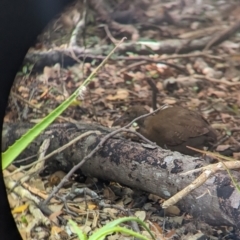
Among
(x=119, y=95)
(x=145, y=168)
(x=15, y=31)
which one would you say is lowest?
(x=145, y=168)

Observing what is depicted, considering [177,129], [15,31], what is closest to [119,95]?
[177,129]

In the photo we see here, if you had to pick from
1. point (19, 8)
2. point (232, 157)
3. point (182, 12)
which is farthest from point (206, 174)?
point (19, 8)

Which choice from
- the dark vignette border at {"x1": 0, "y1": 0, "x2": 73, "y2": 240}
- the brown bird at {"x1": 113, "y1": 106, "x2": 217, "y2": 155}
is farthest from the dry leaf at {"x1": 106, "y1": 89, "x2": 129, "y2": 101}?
the dark vignette border at {"x1": 0, "y1": 0, "x2": 73, "y2": 240}

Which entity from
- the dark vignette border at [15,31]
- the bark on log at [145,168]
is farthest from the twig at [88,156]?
the dark vignette border at [15,31]

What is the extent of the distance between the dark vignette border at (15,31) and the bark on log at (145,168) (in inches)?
5.5

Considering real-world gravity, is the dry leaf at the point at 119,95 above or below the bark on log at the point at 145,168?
above

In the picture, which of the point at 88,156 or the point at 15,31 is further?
the point at 15,31

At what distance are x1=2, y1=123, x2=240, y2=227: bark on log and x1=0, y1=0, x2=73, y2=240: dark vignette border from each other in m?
0.14

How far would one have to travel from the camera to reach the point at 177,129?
3.09ft

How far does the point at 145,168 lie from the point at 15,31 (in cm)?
50

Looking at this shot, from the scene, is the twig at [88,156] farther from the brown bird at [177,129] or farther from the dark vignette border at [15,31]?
the dark vignette border at [15,31]

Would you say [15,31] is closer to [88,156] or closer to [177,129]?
[88,156]

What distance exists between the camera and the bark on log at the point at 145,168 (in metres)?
0.90

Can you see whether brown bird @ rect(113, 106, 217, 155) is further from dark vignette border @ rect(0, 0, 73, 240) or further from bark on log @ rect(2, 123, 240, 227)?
dark vignette border @ rect(0, 0, 73, 240)
